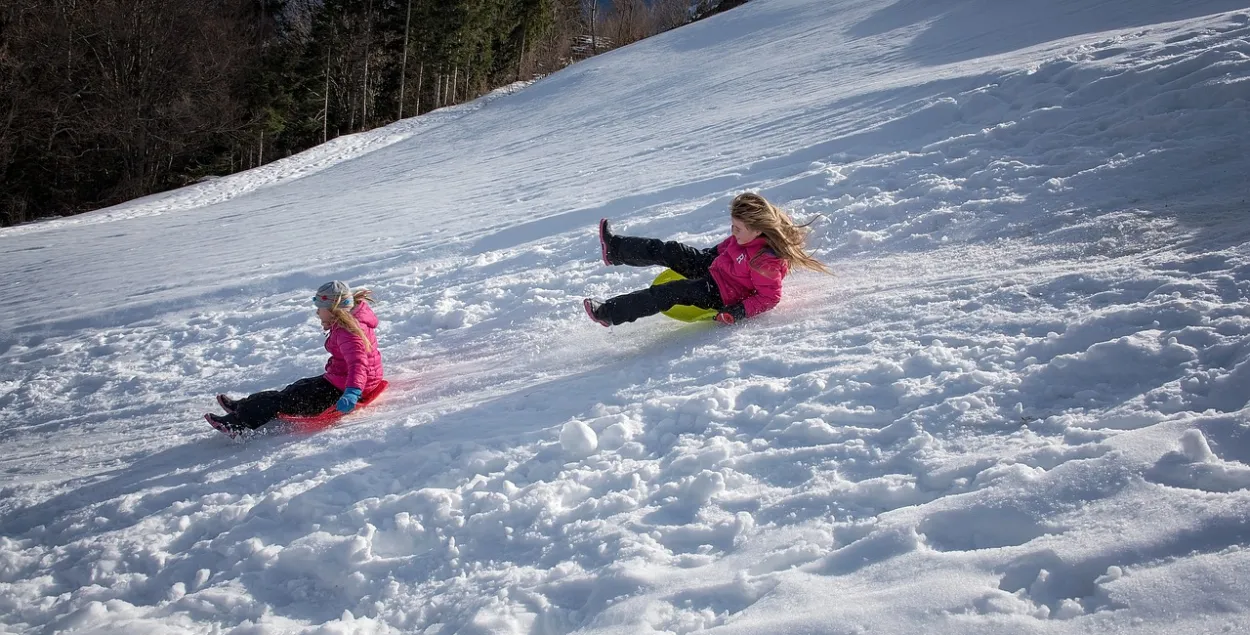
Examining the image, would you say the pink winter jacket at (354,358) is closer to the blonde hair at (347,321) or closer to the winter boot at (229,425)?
the blonde hair at (347,321)

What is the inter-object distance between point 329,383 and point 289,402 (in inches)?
9.2

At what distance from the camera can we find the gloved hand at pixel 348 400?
3.59 metres

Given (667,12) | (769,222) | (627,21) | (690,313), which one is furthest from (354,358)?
(667,12)

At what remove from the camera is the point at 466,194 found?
→ 10125 mm

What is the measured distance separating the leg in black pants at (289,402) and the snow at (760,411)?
0.13 m

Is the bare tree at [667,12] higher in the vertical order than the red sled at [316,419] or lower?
higher

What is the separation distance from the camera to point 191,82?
23.3 meters

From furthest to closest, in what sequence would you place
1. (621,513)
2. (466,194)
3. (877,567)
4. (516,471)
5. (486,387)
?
(466,194) < (486,387) < (516,471) < (621,513) < (877,567)

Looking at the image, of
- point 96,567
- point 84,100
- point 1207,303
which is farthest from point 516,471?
point 84,100

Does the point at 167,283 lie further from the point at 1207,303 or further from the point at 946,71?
the point at 946,71

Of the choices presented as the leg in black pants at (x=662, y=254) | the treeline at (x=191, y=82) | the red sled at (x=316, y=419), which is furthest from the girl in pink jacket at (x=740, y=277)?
the treeline at (x=191, y=82)

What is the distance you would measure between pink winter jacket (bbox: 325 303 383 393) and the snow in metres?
0.23

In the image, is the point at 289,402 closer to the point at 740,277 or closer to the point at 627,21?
the point at 740,277

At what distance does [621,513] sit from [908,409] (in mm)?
1295
